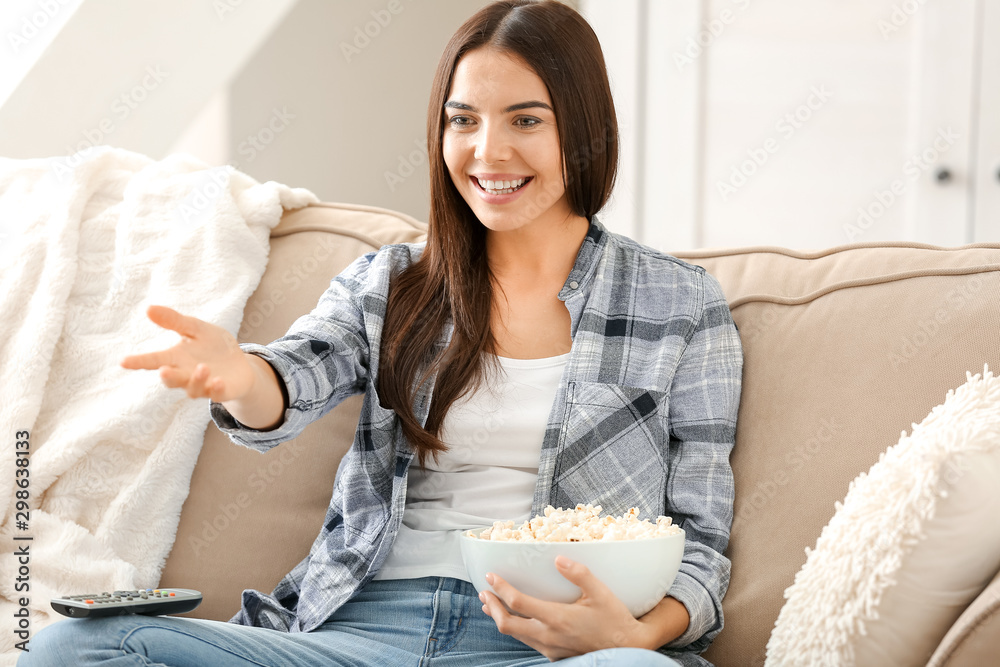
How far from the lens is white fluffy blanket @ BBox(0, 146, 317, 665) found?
1284 mm

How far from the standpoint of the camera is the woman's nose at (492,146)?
122 centimetres

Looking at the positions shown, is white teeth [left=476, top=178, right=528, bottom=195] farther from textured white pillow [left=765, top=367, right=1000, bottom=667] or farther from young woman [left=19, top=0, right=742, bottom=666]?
textured white pillow [left=765, top=367, right=1000, bottom=667]

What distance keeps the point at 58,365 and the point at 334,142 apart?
5.25 ft

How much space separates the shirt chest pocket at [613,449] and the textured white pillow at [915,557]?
0.29 meters

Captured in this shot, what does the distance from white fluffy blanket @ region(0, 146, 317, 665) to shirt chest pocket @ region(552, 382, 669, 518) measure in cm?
61

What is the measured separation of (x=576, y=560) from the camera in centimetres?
87

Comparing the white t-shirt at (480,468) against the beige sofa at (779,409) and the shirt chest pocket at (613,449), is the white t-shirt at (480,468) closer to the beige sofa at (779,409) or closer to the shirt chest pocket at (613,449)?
the shirt chest pocket at (613,449)

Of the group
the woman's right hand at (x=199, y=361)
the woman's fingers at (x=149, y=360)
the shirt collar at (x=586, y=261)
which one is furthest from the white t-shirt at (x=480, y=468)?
the woman's fingers at (x=149, y=360)

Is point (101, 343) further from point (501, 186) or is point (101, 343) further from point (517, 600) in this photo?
point (517, 600)

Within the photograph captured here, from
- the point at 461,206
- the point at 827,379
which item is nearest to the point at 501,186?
the point at 461,206

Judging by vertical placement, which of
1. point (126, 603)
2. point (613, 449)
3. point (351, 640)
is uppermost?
point (613, 449)

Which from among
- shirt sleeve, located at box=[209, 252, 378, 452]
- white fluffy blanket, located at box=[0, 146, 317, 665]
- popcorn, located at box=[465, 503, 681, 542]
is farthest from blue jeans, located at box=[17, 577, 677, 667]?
white fluffy blanket, located at box=[0, 146, 317, 665]

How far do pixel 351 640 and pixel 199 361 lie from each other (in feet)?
1.34

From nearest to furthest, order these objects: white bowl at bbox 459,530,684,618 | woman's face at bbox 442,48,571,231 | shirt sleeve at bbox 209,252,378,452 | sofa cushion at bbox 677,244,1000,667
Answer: white bowl at bbox 459,530,684,618 → shirt sleeve at bbox 209,252,378,452 → sofa cushion at bbox 677,244,1000,667 → woman's face at bbox 442,48,571,231
